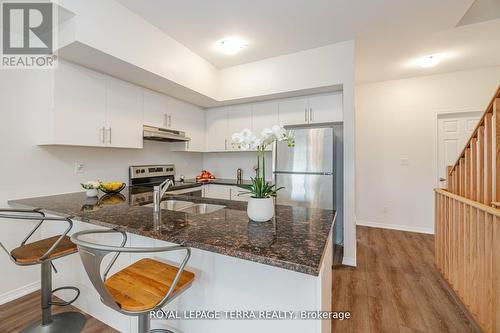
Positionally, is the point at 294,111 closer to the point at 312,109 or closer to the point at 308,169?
the point at 312,109

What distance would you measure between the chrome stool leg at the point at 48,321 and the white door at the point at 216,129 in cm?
251

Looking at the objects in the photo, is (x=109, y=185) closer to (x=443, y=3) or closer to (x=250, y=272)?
(x=250, y=272)

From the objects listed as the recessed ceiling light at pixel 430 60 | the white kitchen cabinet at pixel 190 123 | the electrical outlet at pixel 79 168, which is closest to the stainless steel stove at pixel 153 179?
the white kitchen cabinet at pixel 190 123

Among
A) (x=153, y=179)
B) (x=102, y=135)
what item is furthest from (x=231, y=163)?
(x=102, y=135)

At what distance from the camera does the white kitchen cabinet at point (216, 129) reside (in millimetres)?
3650

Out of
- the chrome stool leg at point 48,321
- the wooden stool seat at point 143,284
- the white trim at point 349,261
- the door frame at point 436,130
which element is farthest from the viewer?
the door frame at point 436,130

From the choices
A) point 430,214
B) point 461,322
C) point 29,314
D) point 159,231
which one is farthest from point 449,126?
point 29,314

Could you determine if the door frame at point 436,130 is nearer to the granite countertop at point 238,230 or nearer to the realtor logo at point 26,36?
the granite countertop at point 238,230

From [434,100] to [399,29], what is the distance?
1.92m

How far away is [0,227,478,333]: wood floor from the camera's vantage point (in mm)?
1655

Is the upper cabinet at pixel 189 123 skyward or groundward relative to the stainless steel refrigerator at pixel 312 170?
skyward

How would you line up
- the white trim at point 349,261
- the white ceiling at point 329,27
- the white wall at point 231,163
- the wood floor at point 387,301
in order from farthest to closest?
1. the white wall at point 231,163
2. the white trim at point 349,261
3. the white ceiling at point 329,27
4. the wood floor at point 387,301

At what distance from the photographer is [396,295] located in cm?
204

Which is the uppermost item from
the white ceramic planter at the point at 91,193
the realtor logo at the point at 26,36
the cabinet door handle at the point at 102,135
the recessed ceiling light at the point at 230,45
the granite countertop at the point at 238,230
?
the recessed ceiling light at the point at 230,45
